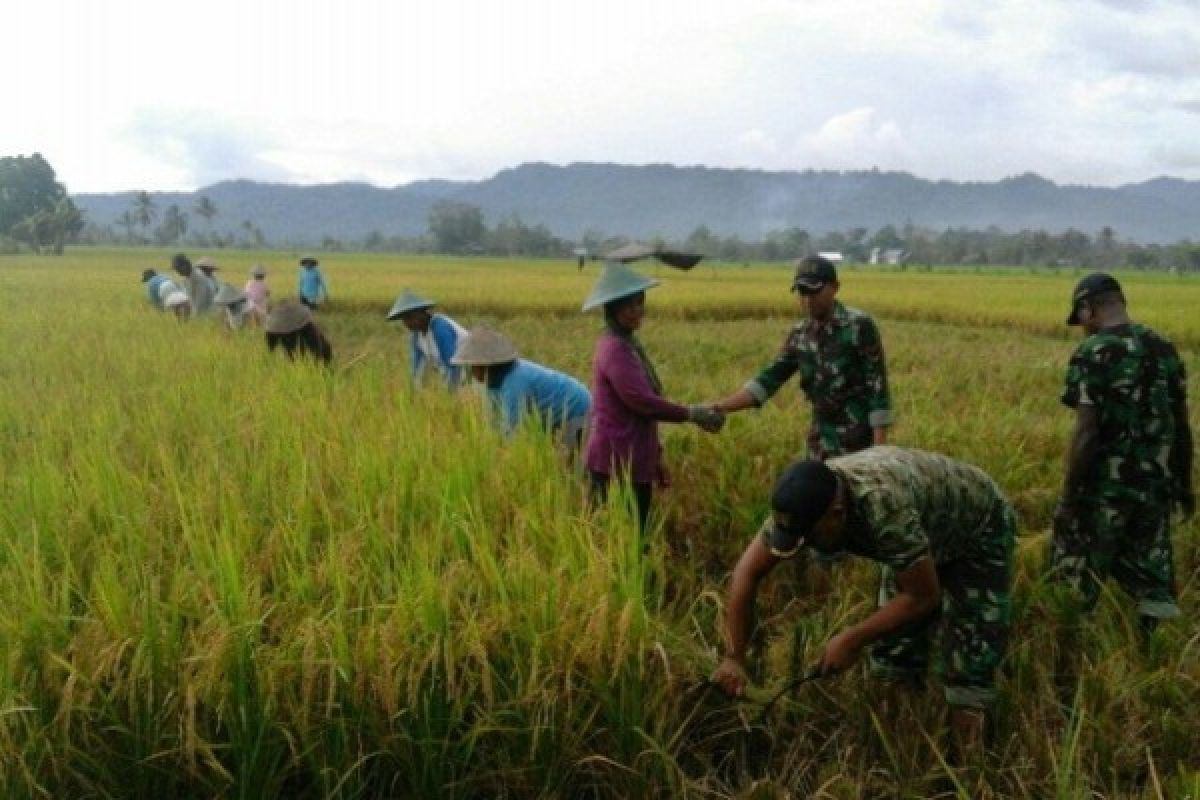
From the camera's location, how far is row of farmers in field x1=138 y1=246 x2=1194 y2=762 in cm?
230

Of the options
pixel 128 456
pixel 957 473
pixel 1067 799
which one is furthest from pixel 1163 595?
pixel 128 456

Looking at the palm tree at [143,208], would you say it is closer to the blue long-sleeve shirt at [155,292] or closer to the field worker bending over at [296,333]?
the blue long-sleeve shirt at [155,292]

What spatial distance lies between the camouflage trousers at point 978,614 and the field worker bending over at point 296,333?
5047 mm

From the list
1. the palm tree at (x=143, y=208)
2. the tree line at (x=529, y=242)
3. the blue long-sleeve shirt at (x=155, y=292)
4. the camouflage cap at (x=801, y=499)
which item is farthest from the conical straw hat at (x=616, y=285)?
the palm tree at (x=143, y=208)

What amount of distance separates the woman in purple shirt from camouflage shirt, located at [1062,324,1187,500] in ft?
4.73

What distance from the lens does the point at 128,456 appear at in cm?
398

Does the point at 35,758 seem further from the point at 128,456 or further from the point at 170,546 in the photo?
Answer: the point at 128,456

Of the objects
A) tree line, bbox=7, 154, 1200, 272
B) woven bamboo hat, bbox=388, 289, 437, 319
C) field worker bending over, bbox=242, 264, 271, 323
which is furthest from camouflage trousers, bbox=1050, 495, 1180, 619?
tree line, bbox=7, 154, 1200, 272

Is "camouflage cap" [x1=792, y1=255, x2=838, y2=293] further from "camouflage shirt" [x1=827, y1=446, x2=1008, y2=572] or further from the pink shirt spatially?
the pink shirt

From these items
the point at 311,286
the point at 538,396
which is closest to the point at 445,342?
the point at 538,396

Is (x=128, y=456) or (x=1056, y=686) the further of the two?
(x=128, y=456)

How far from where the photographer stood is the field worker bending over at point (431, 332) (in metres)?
5.31

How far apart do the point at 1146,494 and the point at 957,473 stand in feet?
3.99

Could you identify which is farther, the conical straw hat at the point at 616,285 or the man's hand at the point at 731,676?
the conical straw hat at the point at 616,285
